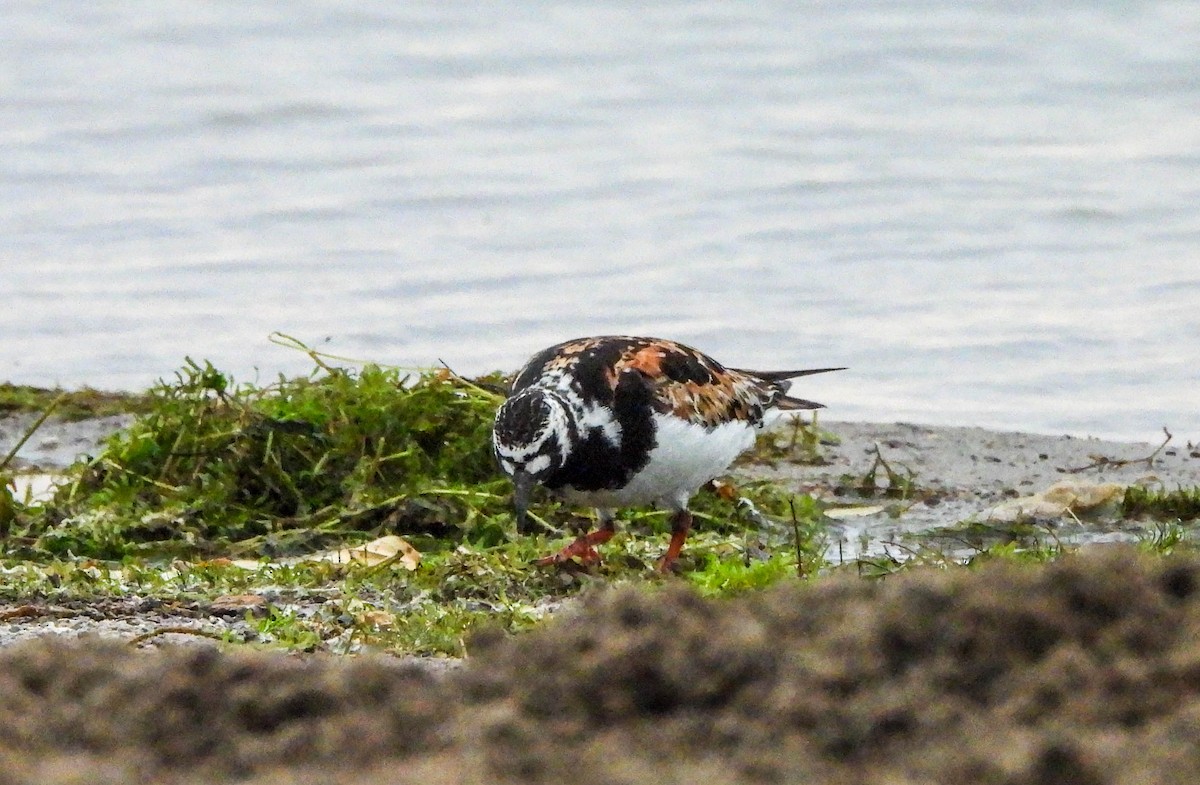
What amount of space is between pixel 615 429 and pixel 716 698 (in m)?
3.54

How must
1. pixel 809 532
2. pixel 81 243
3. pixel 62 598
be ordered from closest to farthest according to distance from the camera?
pixel 62 598, pixel 809 532, pixel 81 243

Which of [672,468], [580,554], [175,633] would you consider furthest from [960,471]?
[175,633]

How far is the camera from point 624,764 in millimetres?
2299

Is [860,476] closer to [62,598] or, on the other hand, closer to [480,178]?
[62,598]

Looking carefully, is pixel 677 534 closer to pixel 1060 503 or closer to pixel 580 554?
pixel 580 554

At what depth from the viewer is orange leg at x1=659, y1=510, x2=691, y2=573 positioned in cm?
622

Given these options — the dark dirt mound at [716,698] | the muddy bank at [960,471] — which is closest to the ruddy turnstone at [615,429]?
the muddy bank at [960,471]

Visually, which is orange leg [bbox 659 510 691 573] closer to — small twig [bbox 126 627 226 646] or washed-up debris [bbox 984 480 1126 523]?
washed-up debris [bbox 984 480 1126 523]

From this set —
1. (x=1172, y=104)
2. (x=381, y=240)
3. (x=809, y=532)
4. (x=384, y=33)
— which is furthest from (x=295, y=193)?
(x=809, y=532)

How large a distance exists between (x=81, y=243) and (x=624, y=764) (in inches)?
452

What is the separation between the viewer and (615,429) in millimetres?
6055

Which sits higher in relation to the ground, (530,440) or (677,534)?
(530,440)

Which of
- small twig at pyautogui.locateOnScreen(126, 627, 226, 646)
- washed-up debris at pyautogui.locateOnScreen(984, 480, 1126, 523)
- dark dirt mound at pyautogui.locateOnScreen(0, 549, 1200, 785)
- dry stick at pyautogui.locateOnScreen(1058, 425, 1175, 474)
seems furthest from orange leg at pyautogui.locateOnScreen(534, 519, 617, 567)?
dark dirt mound at pyautogui.locateOnScreen(0, 549, 1200, 785)

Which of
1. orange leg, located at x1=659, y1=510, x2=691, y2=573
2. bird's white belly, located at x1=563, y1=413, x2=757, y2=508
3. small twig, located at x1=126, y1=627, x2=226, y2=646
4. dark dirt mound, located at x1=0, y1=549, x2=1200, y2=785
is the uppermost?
dark dirt mound, located at x1=0, y1=549, x2=1200, y2=785
